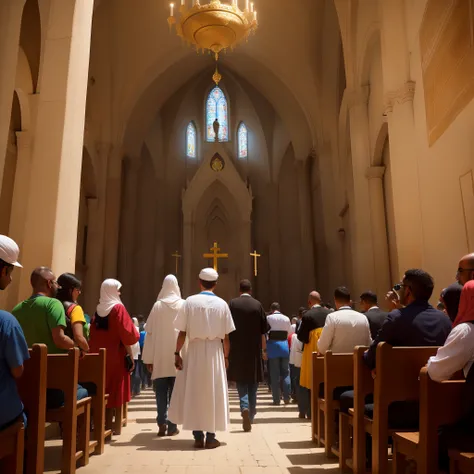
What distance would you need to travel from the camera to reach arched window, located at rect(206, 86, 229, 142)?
23.5 meters

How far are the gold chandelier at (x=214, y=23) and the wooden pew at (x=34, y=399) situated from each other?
836 cm

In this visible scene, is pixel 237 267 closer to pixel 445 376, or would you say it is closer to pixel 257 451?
pixel 257 451

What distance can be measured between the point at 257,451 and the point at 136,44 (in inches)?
614

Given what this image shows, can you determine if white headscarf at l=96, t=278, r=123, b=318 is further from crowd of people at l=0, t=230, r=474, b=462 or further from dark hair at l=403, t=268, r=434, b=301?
dark hair at l=403, t=268, r=434, b=301

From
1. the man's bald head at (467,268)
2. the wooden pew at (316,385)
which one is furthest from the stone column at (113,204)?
the man's bald head at (467,268)

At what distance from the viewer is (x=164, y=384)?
5.80 metres

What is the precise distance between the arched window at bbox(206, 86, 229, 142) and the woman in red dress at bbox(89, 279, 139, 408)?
18.9m

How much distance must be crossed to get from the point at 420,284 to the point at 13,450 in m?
2.68

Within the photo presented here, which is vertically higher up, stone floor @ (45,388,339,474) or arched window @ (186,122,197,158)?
arched window @ (186,122,197,158)

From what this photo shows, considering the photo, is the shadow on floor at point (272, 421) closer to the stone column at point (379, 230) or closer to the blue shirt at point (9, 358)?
the blue shirt at point (9, 358)

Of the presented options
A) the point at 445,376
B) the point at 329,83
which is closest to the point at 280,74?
the point at 329,83

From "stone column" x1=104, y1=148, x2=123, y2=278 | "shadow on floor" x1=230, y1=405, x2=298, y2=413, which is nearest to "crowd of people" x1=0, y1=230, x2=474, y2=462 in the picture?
"shadow on floor" x1=230, y1=405, x2=298, y2=413

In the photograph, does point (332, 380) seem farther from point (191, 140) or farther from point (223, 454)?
point (191, 140)

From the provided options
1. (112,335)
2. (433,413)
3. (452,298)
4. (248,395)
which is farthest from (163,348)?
(433,413)
